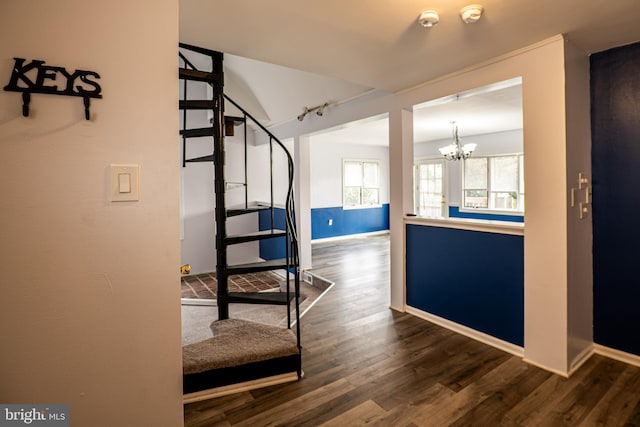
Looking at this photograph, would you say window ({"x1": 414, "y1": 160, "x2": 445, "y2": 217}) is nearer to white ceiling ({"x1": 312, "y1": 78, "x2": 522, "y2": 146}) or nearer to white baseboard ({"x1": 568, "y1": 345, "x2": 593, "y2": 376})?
white ceiling ({"x1": 312, "y1": 78, "x2": 522, "y2": 146})

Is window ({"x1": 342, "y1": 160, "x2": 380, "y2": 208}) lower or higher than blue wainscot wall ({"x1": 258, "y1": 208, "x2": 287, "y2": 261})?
higher

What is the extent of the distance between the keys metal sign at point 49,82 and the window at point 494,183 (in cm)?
746

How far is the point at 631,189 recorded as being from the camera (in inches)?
94.3

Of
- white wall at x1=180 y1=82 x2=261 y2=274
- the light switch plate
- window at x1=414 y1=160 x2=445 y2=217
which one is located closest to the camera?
the light switch plate

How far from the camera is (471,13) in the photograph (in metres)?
1.82

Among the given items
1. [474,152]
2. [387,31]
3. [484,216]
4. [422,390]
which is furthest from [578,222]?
[474,152]

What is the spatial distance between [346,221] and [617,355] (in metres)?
6.25

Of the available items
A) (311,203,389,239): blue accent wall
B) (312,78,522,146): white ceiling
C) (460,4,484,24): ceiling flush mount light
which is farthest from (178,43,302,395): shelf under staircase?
(311,203,389,239): blue accent wall

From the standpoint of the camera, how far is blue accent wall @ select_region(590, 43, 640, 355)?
7.79ft

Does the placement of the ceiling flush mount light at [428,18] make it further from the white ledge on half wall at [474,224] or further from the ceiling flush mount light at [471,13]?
the white ledge on half wall at [474,224]

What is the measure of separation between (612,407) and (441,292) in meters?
1.37

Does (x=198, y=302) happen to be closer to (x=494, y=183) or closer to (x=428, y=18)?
(x=428, y=18)

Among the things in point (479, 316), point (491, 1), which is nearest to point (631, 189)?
point (479, 316)

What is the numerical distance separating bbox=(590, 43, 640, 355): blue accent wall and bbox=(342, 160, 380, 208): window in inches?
241
